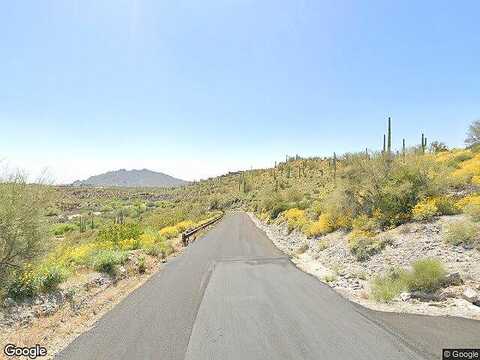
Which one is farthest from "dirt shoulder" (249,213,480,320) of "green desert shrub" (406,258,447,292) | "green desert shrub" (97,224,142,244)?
"green desert shrub" (97,224,142,244)

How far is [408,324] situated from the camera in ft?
32.1

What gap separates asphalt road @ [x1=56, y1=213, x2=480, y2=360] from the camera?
8.23m

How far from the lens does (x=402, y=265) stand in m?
15.0

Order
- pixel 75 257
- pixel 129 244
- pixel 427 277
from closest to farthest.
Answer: pixel 427 277
pixel 75 257
pixel 129 244

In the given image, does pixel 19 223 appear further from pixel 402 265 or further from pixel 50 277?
pixel 402 265

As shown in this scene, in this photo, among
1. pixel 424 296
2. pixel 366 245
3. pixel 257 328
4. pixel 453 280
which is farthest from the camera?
pixel 366 245

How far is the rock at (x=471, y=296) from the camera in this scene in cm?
1091

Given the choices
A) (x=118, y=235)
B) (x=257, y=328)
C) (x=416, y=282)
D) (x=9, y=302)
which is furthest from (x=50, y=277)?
(x=118, y=235)

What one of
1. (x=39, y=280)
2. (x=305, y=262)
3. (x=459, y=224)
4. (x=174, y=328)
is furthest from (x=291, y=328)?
(x=305, y=262)

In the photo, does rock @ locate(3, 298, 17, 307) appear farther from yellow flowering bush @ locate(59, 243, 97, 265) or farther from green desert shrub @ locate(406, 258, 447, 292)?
green desert shrub @ locate(406, 258, 447, 292)

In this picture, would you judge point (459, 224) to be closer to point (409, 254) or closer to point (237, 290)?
point (409, 254)

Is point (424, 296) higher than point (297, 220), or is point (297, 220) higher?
point (297, 220)

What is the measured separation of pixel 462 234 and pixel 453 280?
3.23 meters

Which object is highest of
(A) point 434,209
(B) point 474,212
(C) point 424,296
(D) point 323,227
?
(A) point 434,209
